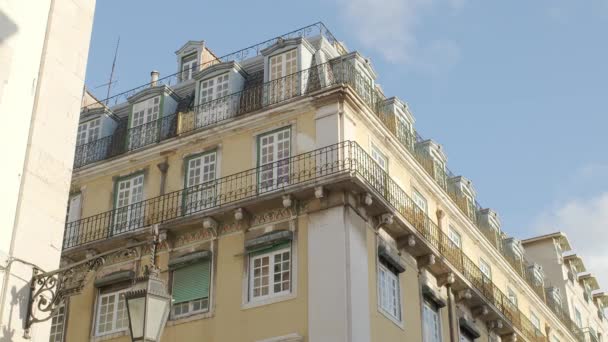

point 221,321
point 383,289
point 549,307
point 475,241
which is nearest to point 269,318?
point 221,321

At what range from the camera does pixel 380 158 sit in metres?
25.9

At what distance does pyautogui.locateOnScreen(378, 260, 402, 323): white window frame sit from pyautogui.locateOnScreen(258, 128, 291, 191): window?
3.27 metres

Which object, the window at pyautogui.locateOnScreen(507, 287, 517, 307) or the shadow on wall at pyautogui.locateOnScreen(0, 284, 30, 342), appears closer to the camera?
the shadow on wall at pyautogui.locateOnScreen(0, 284, 30, 342)

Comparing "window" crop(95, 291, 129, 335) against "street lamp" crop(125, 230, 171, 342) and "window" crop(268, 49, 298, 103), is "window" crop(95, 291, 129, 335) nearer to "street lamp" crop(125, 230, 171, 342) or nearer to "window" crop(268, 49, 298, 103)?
"window" crop(268, 49, 298, 103)

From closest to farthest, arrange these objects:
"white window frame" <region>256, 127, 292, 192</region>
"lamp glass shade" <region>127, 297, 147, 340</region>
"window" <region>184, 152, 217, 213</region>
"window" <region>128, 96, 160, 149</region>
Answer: "lamp glass shade" <region>127, 297, 147, 340</region>, "white window frame" <region>256, 127, 292, 192</region>, "window" <region>184, 152, 217, 213</region>, "window" <region>128, 96, 160, 149</region>

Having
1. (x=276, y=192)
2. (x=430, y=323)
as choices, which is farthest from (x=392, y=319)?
(x=276, y=192)

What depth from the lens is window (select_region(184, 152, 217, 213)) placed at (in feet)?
82.2

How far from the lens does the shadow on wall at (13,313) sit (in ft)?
34.3

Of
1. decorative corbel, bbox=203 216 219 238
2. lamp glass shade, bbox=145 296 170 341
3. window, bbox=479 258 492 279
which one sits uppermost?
window, bbox=479 258 492 279

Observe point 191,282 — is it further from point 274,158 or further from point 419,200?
point 419,200

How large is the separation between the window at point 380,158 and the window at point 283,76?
8.67 feet

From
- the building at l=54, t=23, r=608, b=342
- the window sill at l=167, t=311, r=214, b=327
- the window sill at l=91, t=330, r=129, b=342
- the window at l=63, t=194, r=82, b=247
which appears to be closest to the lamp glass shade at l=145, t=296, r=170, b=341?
the building at l=54, t=23, r=608, b=342

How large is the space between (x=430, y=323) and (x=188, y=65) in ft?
37.3

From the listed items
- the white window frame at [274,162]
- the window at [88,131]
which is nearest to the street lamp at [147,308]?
the white window frame at [274,162]
